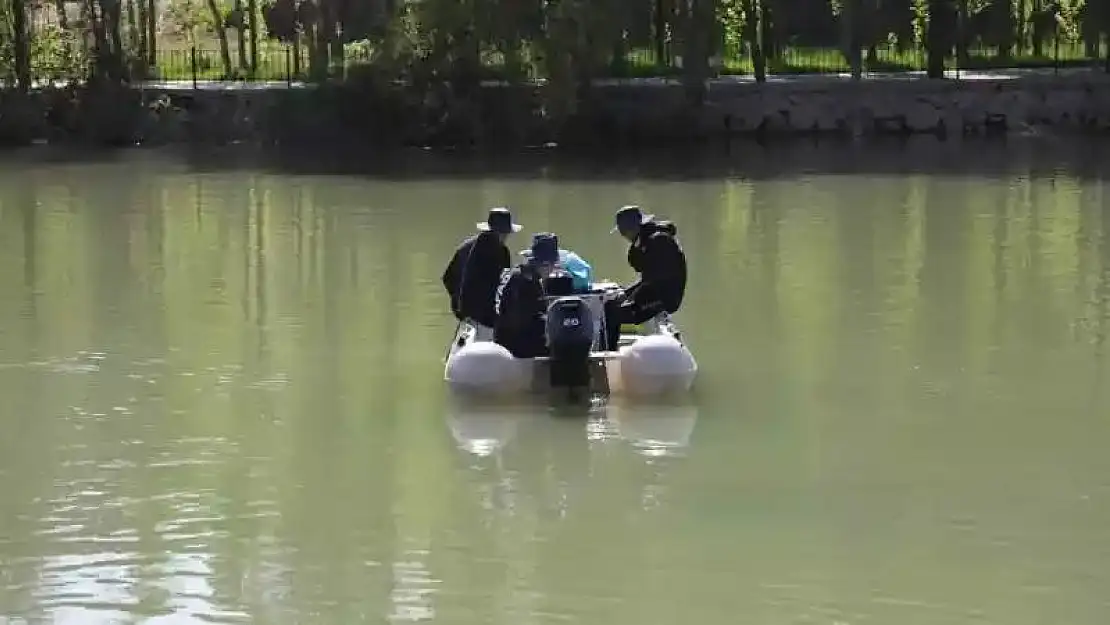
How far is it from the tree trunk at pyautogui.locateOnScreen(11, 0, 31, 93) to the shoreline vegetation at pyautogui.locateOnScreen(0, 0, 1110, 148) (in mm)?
43

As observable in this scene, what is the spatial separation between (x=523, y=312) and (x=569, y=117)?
80.2 feet

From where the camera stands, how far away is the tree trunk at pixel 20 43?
38.8m

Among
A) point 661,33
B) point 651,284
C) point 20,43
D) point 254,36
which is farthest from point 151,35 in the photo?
point 651,284

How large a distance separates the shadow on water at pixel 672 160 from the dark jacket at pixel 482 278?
1666cm

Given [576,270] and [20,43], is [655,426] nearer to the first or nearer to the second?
[576,270]

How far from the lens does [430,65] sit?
37.0 metres

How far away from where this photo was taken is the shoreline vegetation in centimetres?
3662

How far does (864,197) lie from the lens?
26.4 meters

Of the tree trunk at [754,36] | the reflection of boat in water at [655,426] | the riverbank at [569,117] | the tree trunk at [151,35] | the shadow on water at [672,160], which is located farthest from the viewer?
the tree trunk at [151,35]

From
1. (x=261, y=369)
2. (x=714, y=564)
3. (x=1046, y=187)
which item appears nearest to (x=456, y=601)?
(x=714, y=564)

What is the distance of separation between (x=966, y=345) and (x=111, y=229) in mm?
12543

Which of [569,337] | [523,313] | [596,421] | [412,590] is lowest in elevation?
[412,590]

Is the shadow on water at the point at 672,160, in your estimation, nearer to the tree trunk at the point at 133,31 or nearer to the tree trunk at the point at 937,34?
the tree trunk at the point at 937,34

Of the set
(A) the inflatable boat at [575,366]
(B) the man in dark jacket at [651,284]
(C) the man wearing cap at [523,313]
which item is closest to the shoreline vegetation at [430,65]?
(B) the man in dark jacket at [651,284]
